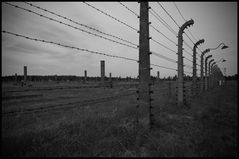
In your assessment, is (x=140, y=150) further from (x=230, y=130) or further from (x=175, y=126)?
(x=230, y=130)

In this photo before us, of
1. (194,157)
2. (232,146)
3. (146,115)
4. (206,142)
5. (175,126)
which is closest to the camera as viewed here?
(194,157)

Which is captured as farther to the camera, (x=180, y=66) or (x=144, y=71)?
(x=180, y=66)

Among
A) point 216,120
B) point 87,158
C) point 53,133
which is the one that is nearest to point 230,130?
point 216,120

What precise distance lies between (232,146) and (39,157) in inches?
159

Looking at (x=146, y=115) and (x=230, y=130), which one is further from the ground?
(x=146, y=115)

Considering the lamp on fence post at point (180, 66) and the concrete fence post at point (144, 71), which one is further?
the lamp on fence post at point (180, 66)

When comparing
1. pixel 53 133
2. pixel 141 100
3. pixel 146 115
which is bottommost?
pixel 53 133

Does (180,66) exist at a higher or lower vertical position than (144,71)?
higher

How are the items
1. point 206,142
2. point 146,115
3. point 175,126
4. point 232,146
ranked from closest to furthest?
point 232,146 < point 206,142 < point 146,115 < point 175,126

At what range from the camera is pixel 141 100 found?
14.9ft

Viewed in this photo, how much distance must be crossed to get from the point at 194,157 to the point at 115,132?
206cm

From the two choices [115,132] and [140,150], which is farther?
[115,132]

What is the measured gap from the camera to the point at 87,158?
2961 millimetres

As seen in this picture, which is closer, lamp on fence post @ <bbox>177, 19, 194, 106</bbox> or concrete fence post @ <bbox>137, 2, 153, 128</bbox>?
concrete fence post @ <bbox>137, 2, 153, 128</bbox>
